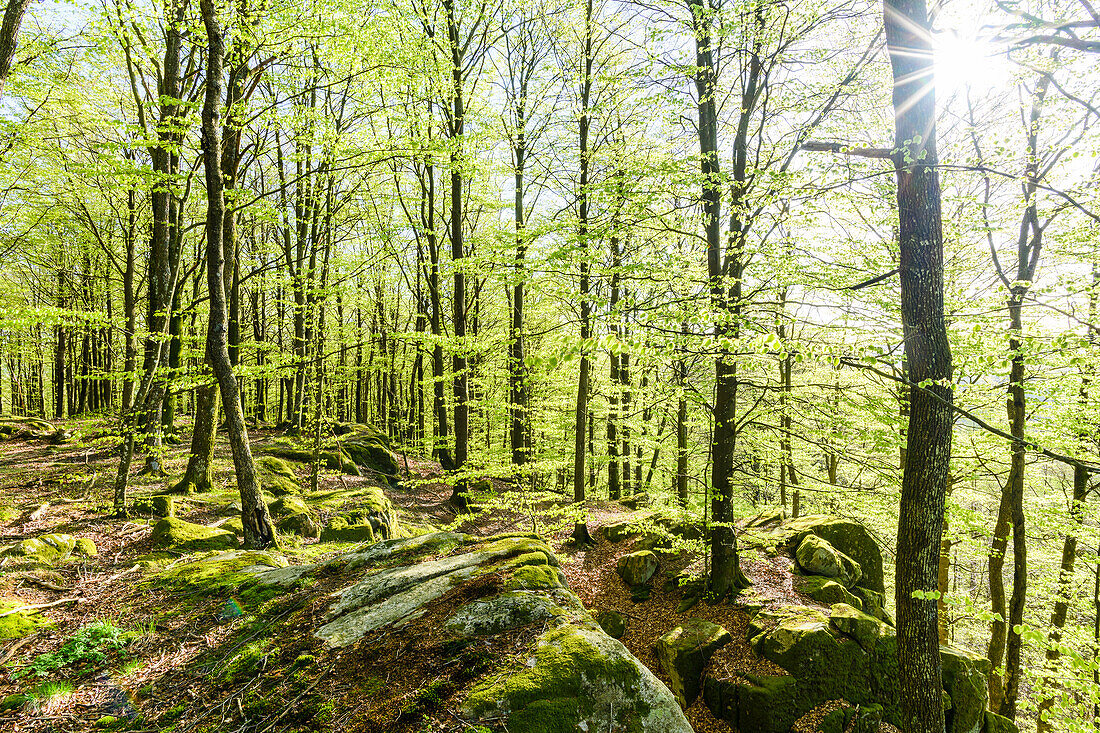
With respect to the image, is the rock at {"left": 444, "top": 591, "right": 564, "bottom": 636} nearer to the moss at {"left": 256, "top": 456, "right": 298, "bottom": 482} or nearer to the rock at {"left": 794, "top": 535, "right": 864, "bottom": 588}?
the rock at {"left": 794, "top": 535, "right": 864, "bottom": 588}

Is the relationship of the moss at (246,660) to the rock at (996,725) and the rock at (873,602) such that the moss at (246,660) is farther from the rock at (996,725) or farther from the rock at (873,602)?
the rock at (873,602)

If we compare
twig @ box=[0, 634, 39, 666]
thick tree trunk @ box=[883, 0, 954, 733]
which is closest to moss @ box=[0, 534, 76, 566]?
twig @ box=[0, 634, 39, 666]

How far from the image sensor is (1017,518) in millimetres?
9453

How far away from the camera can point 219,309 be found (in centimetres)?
645

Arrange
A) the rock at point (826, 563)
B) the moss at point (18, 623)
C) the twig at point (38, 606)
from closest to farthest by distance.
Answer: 1. the moss at point (18, 623)
2. the twig at point (38, 606)
3. the rock at point (826, 563)

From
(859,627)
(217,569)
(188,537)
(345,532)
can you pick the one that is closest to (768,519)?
(859,627)

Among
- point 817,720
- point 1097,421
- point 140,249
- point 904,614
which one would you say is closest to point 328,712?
point 904,614

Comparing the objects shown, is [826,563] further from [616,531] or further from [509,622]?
[509,622]

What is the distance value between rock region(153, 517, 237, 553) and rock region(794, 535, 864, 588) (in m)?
9.85

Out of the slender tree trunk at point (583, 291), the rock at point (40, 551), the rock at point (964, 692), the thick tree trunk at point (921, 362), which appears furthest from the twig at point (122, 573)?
the rock at point (964, 692)

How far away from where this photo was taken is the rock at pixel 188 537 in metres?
6.44

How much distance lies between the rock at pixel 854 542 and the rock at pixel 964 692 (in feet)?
9.64

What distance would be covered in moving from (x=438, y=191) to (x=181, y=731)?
64.5 feet

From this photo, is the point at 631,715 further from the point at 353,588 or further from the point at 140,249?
the point at 140,249
